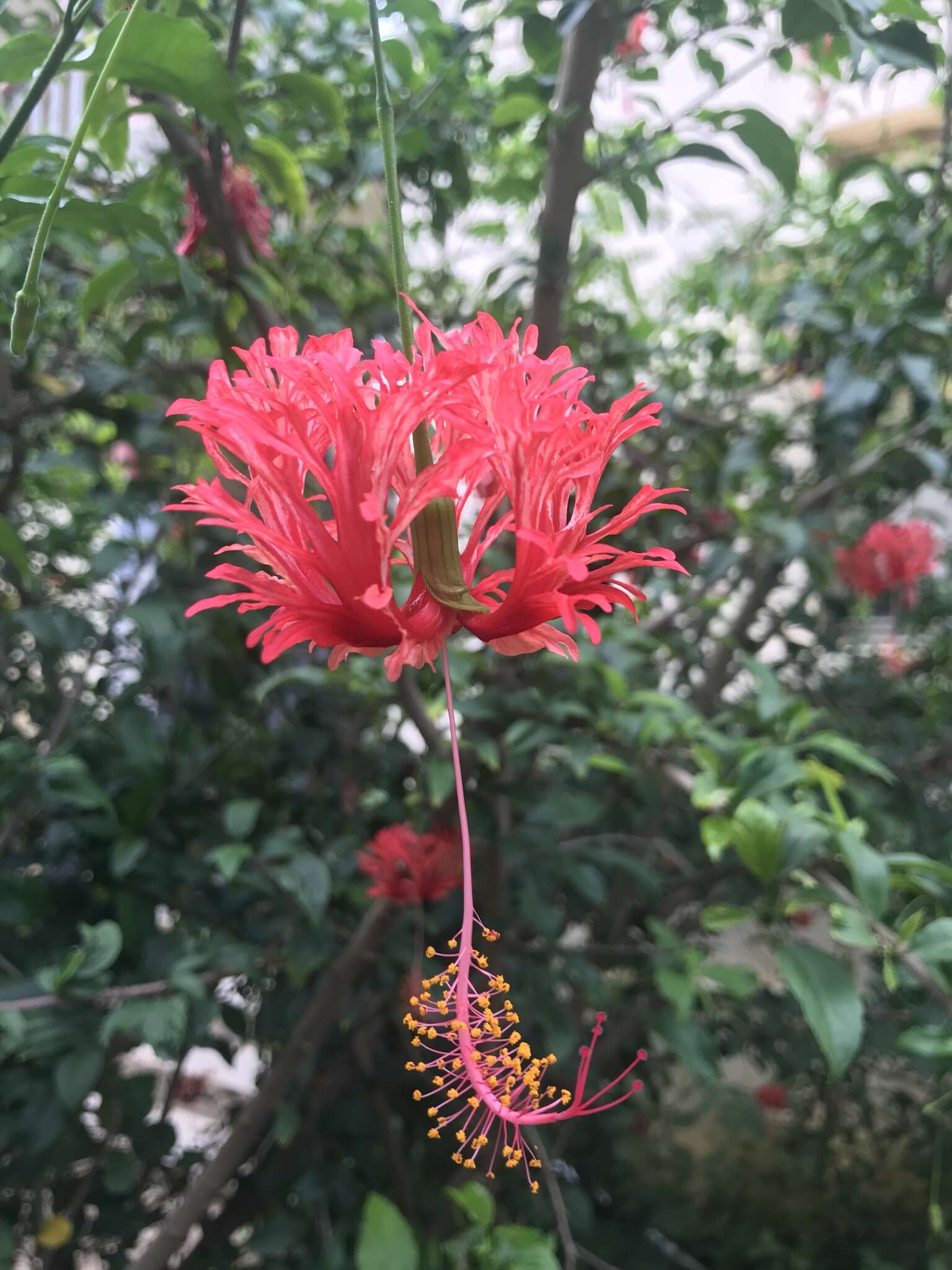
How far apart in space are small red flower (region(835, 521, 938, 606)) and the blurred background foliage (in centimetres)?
7

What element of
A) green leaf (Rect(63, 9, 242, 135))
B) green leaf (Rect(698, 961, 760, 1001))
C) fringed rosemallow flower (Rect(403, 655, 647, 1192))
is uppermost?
green leaf (Rect(63, 9, 242, 135))

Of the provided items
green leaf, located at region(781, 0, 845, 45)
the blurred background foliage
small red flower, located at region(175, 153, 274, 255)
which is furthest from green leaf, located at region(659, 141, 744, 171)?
small red flower, located at region(175, 153, 274, 255)

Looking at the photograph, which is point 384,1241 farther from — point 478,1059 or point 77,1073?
point 478,1059

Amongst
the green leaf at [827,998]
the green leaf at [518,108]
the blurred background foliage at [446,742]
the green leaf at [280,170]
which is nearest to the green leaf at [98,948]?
the blurred background foliage at [446,742]

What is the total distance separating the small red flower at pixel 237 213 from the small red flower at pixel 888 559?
1.11 metres

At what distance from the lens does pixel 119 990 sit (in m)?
0.75

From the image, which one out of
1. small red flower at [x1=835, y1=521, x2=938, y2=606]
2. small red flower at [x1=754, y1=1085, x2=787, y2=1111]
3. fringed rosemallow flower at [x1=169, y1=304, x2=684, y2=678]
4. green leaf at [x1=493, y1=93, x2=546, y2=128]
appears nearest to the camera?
fringed rosemallow flower at [x1=169, y1=304, x2=684, y2=678]

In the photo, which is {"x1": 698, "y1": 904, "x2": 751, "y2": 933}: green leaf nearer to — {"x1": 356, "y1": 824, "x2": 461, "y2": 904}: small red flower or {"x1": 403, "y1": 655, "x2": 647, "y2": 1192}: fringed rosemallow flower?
{"x1": 356, "y1": 824, "x2": 461, "y2": 904}: small red flower

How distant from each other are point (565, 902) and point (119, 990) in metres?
0.69

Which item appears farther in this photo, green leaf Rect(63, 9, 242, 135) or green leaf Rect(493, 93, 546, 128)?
green leaf Rect(493, 93, 546, 128)

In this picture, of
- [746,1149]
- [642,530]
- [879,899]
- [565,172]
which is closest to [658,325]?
[642,530]

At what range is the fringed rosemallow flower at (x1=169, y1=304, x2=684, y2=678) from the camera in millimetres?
307

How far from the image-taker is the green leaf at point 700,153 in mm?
741

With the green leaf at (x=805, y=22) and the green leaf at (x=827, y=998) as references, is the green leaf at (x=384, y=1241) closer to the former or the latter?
the green leaf at (x=827, y=998)
